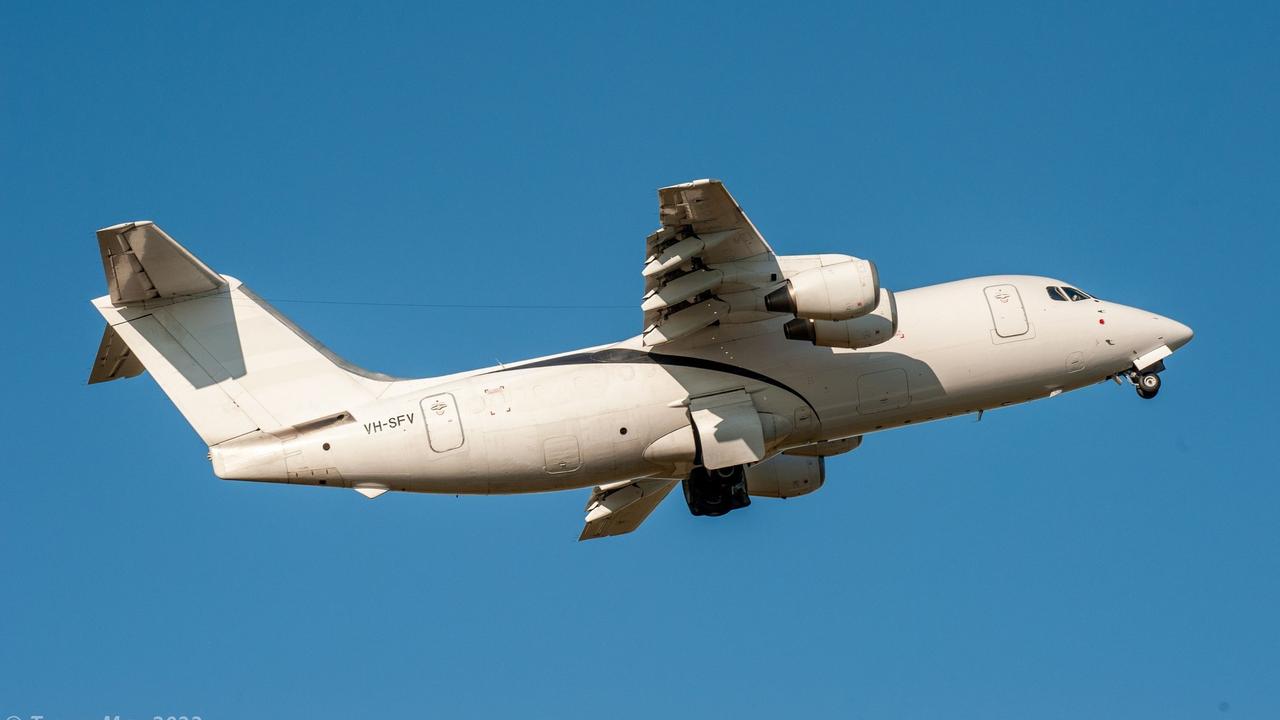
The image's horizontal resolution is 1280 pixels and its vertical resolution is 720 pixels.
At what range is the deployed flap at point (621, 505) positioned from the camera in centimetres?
1919

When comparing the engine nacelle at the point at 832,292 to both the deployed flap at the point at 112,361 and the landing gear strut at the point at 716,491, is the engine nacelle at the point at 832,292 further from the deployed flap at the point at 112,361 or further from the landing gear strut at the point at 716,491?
the deployed flap at the point at 112,361

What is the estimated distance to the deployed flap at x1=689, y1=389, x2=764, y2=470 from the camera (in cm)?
1653

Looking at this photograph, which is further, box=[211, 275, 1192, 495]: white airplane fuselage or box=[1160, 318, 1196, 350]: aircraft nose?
box=[1160, 318, 1196, 350]: aircraft nose

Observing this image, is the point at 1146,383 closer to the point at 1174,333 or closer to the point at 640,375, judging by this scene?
the point at 1174,333

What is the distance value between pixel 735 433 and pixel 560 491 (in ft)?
6.97

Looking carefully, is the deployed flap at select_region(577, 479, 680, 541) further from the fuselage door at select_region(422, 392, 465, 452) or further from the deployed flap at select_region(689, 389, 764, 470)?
the fuselage door at select_region(422, 392, 465, 452)

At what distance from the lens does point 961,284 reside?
1773 centimetres

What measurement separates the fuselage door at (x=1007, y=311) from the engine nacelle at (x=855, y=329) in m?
1.87

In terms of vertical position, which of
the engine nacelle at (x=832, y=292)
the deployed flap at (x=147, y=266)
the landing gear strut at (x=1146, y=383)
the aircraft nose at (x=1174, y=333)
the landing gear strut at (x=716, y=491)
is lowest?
the landing gear strut at (x=716, y=491)

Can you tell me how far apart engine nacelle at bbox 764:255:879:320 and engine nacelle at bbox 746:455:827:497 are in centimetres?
429

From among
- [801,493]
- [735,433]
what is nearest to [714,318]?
[735,433]

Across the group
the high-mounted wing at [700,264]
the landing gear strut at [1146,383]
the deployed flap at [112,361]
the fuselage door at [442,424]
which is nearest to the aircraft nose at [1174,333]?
the landing gear strut at [1146,383]

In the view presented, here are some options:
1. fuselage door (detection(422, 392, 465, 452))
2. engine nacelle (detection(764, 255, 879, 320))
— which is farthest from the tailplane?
engine nacelle (detection(764, 255, 879, 320))

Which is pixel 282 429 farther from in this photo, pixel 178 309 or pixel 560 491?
pixel 560 491
